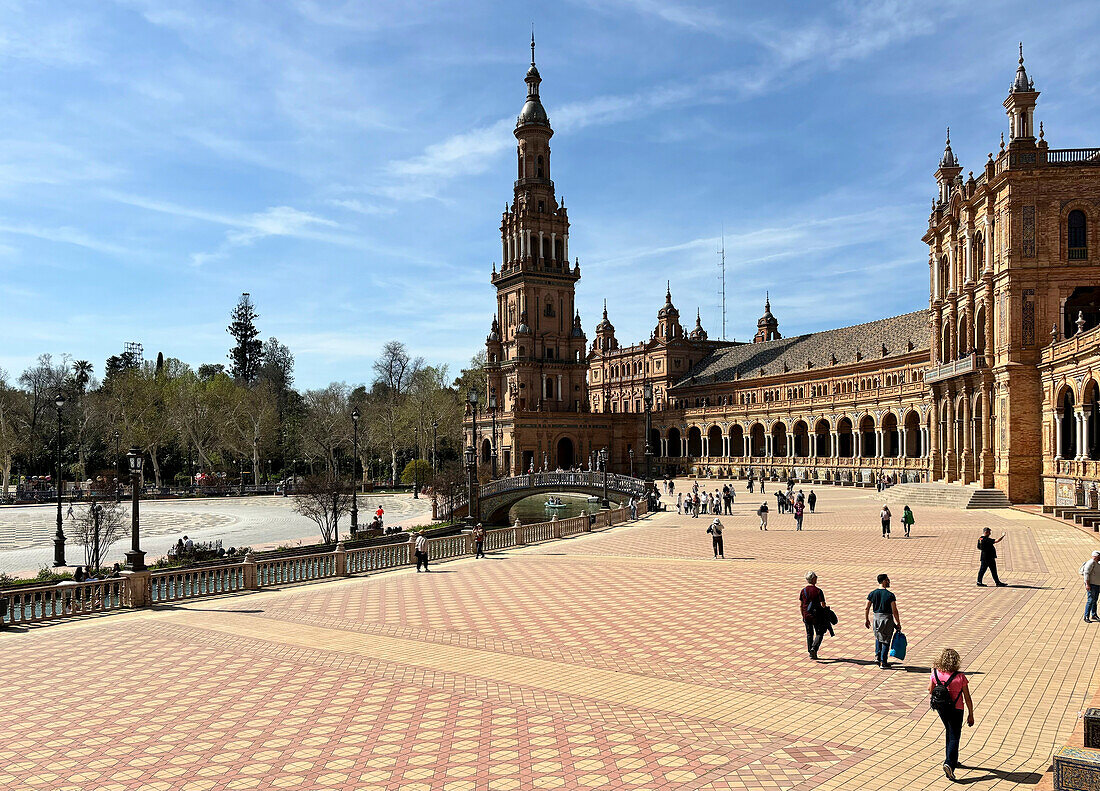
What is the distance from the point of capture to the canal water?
2681 inches

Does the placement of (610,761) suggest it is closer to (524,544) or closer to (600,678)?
(600,678)

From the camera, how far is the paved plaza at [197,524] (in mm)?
41000

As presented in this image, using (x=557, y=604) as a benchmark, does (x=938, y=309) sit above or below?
above

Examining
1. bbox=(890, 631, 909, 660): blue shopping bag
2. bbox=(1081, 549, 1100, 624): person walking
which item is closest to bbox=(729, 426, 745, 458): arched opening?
bbox=(1081, 549, 1100, 624): person walking

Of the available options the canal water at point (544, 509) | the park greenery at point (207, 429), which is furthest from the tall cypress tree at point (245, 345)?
the canal water at point (544, 509)

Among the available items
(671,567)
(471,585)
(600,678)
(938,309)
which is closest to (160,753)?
(600,678)

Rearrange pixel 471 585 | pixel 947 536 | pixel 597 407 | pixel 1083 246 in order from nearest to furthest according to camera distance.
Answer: pixel 471 585, pixel 947 536, pixel 1083 246, pixel 597 407

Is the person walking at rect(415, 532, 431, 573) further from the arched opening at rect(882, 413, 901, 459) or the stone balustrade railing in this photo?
the arched opening at rect(882, 413, 901, 459)

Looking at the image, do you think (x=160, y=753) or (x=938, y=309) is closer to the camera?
(x=160, y=753)

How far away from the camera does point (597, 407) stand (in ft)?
428

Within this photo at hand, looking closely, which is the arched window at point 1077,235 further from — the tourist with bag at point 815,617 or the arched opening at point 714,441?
the arched opening at point 714,441

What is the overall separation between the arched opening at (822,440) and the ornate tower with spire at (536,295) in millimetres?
29847

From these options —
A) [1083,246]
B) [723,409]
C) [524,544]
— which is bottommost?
[524,544]

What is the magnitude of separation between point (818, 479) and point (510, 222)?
2000 inches
